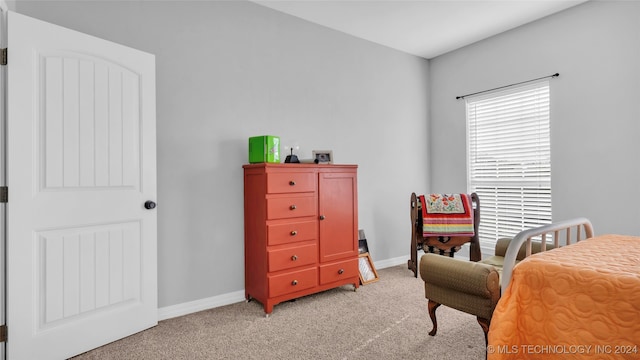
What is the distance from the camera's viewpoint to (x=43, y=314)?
1.94 metres

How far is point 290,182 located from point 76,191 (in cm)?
144

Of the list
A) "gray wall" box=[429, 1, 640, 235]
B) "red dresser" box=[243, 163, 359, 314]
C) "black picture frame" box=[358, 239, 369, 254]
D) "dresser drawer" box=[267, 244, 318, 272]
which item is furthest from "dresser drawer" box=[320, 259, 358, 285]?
"gray wall" box=[429, 1, 640, 235]

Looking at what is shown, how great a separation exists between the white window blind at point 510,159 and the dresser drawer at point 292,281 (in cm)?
237

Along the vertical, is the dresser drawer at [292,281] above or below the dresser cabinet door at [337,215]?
below

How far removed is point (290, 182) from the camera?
9.05ft

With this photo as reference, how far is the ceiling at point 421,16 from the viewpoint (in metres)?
3.12

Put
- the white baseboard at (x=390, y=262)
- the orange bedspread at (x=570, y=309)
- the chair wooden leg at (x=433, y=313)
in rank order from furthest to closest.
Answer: the white baseboard at (x=390, y=262) → the chair wooden leg at (x=433, y=313) → the orange bedspread at (x=570, y=309)

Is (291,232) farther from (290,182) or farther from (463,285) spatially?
(463,285)

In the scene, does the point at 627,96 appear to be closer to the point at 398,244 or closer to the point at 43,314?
the point at 398,244

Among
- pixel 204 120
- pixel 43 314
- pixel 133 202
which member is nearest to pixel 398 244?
pixel 204 120

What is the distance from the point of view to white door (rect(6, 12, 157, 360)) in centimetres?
188

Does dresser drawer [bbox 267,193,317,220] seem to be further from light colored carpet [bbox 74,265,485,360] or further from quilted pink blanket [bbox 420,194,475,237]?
quilted pink blanket [bbox 420,194,475,237]

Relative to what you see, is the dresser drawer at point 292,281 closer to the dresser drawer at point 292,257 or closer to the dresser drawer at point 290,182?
the dresser drawer at point 292,257

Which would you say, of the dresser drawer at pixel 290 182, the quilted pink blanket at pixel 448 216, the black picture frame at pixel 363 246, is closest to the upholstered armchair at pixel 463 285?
the dresser drawer at pixel 290 182
